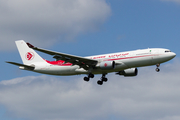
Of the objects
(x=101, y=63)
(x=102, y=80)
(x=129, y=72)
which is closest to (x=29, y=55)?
(x=102, y=80)

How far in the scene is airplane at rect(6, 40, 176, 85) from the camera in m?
54.6

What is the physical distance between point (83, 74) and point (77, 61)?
4.07 metres

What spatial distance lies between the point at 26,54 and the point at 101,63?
17.9 meters

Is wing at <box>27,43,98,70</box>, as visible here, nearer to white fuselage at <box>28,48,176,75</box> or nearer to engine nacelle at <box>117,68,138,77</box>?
white fuselage at <box>28,48,176,75</box>

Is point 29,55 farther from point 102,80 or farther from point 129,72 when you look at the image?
point 129,72

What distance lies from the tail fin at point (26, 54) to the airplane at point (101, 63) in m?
1.19

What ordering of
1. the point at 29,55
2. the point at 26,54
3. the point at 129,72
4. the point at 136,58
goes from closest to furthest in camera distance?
the point at 136,58, the point at 129,72, the point at 29,55, the point at 26,54

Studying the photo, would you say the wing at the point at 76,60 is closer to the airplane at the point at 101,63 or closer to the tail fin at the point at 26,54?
the airplane at the point at 101,63

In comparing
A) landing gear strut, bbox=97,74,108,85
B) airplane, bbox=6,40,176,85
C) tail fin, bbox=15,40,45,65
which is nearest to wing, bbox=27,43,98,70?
airplane, bbox=6,40,176,85

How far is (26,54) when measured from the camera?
66688mm

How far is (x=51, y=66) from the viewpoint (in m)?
61.7

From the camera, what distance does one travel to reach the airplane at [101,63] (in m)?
54.6

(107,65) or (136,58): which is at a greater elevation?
(136,58)

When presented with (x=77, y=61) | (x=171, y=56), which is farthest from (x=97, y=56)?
(x=171, y=56)
